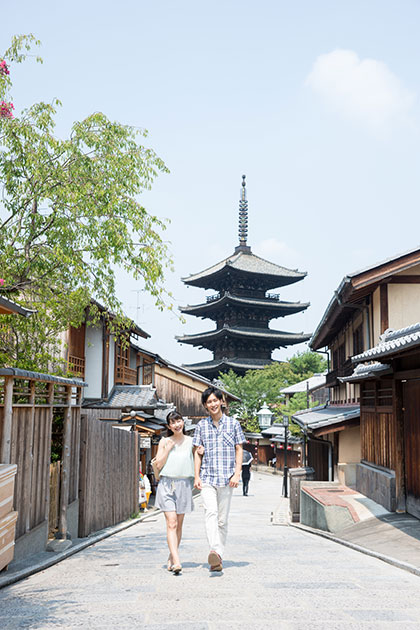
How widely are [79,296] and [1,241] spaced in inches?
54.9

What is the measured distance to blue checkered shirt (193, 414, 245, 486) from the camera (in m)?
6.04

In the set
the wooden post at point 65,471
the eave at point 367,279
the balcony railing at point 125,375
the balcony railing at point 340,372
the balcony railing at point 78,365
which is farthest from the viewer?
the balcony railing at point 125,375

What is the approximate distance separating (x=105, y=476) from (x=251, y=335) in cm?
4010

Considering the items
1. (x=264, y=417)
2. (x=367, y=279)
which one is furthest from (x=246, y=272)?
(x=367, y=279)

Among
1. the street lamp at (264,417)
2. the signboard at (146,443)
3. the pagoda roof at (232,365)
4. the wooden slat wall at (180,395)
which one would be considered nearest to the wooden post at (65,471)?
the signboard at (146,443)

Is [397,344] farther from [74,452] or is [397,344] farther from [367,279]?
[367,279]

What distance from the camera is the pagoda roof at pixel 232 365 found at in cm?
5138

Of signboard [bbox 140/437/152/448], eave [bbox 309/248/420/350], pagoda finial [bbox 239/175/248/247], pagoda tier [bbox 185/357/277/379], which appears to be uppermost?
pagoda finial [bbox 239/175/248/247]

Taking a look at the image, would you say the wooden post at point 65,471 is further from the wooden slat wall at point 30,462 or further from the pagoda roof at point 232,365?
the pagoda roof at point 232,365

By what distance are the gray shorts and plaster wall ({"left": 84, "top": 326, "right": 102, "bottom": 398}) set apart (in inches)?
738

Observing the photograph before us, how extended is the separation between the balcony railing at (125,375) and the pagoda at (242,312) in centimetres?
2148

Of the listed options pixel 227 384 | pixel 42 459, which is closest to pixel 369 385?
pixel 42 459

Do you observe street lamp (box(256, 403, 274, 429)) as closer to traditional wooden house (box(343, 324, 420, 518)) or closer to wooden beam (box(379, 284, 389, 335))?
wooden beam (box(379, 284, 389, 335))

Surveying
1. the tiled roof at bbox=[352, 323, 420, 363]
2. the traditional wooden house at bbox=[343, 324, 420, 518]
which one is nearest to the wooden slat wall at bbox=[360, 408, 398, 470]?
the traditional wooden house at bbox=[343, 324, 420, 518]
